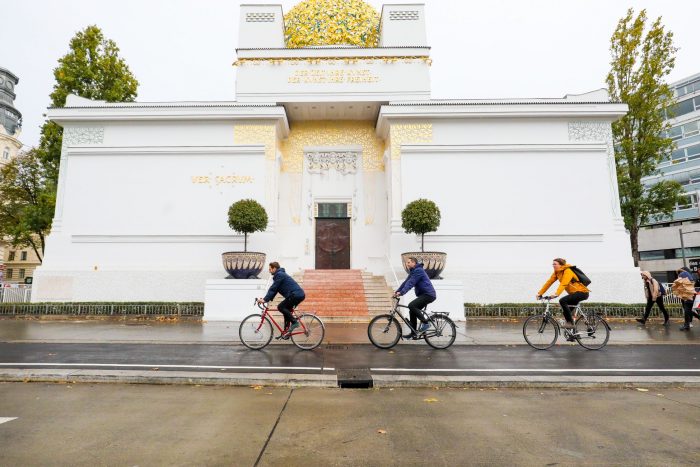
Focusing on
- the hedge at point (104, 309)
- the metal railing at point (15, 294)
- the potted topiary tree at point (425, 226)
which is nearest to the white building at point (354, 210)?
the metal railing at point (15, 294)

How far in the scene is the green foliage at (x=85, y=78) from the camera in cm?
1991

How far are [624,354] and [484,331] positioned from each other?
3621 millimetres

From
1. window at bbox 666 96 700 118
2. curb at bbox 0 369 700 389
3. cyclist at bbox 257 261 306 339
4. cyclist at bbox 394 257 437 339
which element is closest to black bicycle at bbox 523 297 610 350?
cyclist at bbox 394 257 437 339

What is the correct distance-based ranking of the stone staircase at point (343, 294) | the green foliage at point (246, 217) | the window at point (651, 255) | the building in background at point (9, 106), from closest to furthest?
the stone staircase at point (343, 294), the green foliage at point (246, 217), the window at point (651, 255), the building in background at point (9, 106)

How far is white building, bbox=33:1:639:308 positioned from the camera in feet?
53.8

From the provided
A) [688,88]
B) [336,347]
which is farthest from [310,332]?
[688,88]

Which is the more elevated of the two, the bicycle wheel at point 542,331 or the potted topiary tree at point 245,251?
the potted topiary tree at point 245,251

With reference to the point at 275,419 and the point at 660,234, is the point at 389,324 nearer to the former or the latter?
the point at 275,419

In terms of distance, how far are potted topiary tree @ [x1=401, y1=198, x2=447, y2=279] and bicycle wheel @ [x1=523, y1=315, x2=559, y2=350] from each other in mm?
6290

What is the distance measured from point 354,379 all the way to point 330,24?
1962 centimetres

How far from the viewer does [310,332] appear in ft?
26.3

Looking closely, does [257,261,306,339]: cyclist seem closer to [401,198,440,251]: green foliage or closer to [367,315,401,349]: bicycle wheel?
[367,315,401,349]: bicycle wheel

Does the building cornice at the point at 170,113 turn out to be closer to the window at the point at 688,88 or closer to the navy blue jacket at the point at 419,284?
the navy blue jacket at the point at 419,284

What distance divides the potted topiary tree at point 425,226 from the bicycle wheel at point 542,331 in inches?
248
